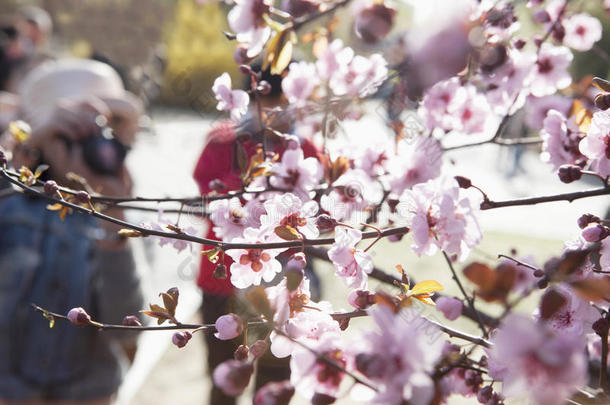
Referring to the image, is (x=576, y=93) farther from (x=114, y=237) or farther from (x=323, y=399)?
(x=114, y=237)

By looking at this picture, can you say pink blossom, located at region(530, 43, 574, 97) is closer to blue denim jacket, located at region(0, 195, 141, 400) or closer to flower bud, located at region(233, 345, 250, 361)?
flower bud, located at region(233, 345, 250, 361)

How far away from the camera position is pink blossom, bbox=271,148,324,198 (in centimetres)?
78

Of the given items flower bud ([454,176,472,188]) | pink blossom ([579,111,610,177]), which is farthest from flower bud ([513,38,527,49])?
flower bud ([454,176,472,188])

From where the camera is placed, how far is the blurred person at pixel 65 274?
150 cm

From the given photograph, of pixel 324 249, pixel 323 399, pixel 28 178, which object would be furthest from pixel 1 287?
pixel 323 399

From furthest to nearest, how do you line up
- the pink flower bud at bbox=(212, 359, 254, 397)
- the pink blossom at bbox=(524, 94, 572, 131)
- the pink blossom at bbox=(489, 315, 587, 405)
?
the pink blossom at bbox=(524, 94, 572, 131) < the pink flower bud at bbox=(212, 359, 254, 397) < the pink blossom at bbox=(489, 315, 587, 405)

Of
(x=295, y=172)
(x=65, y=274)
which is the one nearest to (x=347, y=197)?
(x=295, y=172)

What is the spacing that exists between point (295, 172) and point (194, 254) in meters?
0.19

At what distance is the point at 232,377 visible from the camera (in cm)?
42

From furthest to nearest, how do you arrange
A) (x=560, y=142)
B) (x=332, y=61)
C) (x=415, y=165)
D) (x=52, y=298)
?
(x=52, y=298) < (x=332, y=61) < (x=415, y=165) < (x=560, y=142)

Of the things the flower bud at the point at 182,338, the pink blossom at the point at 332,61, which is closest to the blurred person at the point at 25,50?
the pink blossom at the point at 332,61

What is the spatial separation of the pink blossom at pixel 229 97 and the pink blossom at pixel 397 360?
1.90ft

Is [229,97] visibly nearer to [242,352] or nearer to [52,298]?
[242,352]

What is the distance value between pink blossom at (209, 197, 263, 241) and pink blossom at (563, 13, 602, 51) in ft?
2.64
